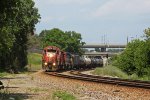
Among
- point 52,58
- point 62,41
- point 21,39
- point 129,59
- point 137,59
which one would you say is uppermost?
point 62,41

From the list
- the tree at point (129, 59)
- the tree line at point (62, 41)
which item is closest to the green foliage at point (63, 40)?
the tree line at point (62, 41)

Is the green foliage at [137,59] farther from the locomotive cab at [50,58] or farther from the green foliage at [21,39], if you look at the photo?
the green foliage at [21,39]

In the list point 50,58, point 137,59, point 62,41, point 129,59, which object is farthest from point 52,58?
point 62,41

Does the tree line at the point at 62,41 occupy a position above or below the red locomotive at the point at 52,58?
above

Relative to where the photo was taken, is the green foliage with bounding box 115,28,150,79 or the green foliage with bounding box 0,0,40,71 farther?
the green foliage with bounding box 0,0,40,71

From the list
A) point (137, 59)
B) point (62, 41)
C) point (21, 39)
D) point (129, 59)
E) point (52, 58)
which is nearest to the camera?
point (137, 59)

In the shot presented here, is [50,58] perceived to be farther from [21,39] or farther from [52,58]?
[21,39]

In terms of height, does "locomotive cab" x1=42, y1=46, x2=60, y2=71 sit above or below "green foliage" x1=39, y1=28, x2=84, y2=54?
below

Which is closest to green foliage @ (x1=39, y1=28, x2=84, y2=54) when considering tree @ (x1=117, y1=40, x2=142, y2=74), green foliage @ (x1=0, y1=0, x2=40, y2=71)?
green foliage @ (x1=0, y1=0, x2=40, y2=71)

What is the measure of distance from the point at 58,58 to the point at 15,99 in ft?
141

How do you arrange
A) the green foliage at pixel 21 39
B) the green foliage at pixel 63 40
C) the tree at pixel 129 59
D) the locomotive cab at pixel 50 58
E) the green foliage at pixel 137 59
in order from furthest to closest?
1. the green foliage at pixel 63 40
2. the tree at pixel 129 59
3. the locomotive cab at pixel 50 58
4. the green foliage at pixel 21 39
5. the green foliage at pixel 137 59

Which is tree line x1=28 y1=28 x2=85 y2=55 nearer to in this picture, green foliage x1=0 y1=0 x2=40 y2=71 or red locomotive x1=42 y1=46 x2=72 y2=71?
green foliage x1=0 y1=0 x2=40 y2=71

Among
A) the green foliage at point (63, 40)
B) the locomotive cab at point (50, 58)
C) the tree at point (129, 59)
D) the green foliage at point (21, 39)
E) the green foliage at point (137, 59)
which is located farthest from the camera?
the green foliage at point (63, 40)

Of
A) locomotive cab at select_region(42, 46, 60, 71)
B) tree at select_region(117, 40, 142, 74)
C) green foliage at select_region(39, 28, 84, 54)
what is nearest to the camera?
locomotive cab at select_region(42, 46, 60, 71)
